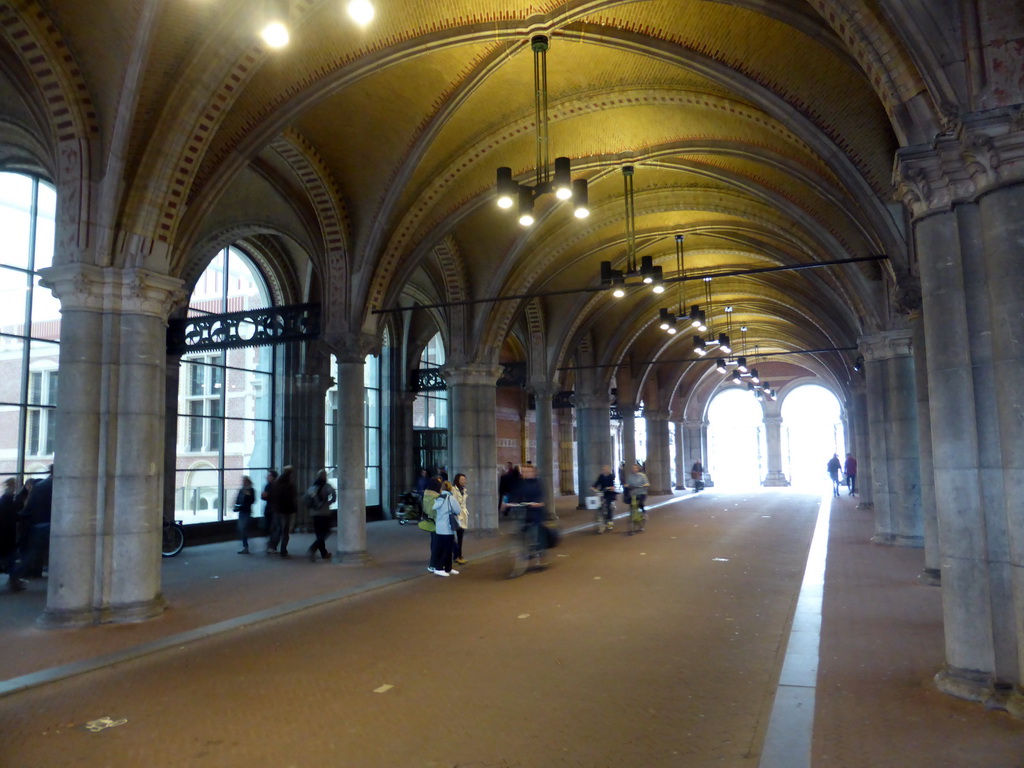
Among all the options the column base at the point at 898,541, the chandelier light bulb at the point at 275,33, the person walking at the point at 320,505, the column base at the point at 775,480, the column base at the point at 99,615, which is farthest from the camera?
the column base at the point at 775,480

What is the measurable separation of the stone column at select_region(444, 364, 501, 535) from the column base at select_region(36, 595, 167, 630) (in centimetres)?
919

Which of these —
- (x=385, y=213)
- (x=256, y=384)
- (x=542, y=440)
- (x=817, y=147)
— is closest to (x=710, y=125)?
(x=817, y=147)

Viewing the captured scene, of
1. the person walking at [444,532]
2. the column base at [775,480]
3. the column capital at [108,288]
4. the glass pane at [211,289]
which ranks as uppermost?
the glass pane at [211,289]

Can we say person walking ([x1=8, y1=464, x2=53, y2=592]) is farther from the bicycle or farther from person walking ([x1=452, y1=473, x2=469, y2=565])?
person walking ([x1=452, y1=473, x2=469, y2=565])

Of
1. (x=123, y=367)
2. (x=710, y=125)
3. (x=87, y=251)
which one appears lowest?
(x=123, y=367)

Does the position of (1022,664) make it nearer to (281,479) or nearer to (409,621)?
(409,621)

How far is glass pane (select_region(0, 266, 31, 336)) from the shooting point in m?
14.3

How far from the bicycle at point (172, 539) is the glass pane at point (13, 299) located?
464 cm

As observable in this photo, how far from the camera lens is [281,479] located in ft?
48.1

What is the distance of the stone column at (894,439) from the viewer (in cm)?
1392

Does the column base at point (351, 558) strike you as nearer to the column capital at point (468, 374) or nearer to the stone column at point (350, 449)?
the stone column at point (350, 449)

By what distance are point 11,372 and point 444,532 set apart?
906cm

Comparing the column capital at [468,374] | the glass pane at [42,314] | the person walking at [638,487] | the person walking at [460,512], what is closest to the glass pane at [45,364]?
the glass pane at [42,314]

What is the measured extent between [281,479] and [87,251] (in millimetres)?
6634
